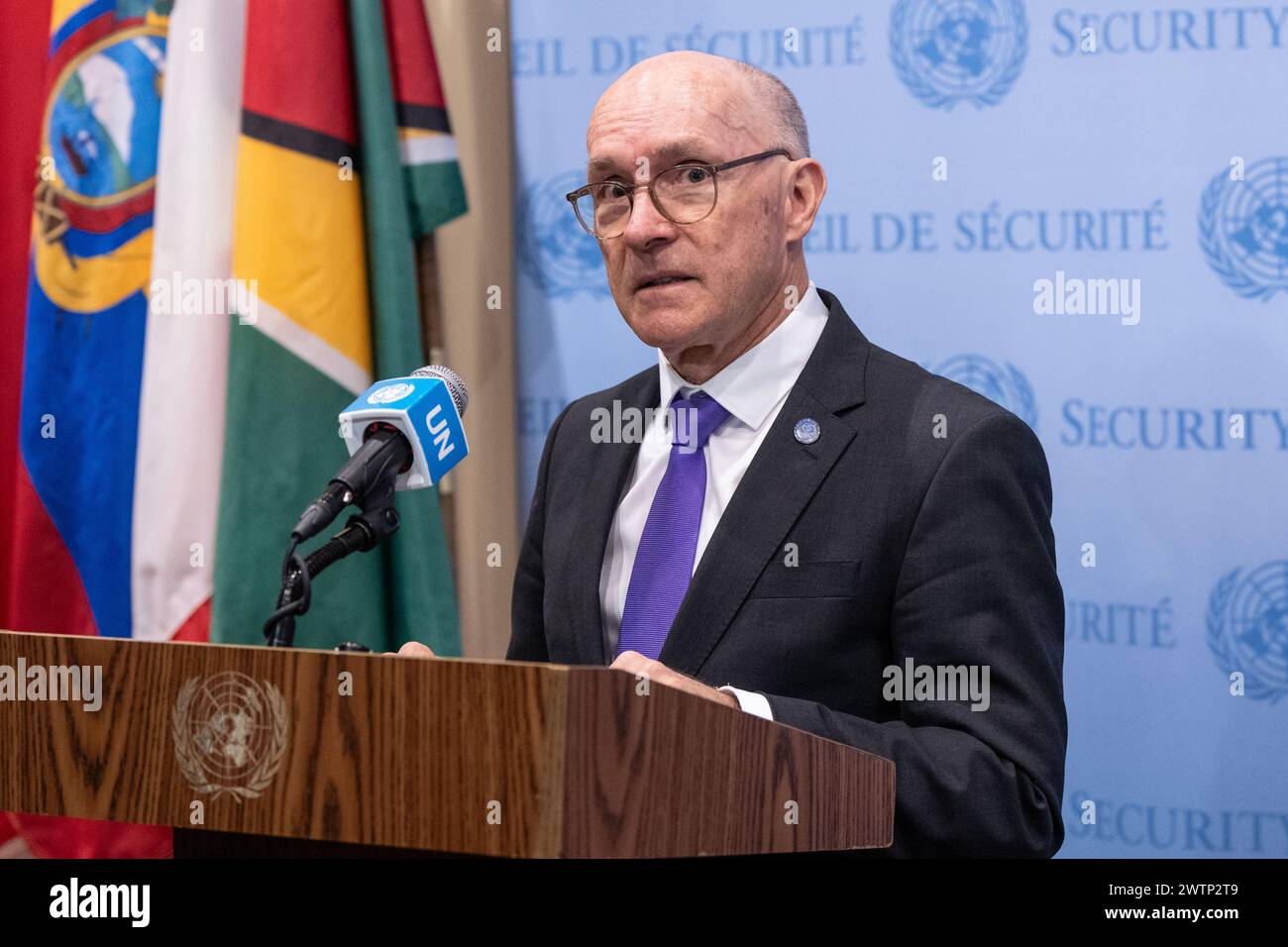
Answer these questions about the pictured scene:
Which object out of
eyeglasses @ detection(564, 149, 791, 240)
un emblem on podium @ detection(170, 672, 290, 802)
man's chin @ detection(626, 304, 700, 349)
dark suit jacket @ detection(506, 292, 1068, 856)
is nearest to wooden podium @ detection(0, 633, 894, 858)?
un emblem on podium @ detection(170, 672, 290, 802)

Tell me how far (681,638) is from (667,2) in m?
1.72

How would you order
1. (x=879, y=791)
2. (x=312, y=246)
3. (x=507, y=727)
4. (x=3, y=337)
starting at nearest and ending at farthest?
(x=507, y=727) < (x=879, y=791) < (x=312, y=246) < (x=3, y=337)

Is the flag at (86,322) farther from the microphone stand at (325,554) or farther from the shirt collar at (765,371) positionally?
the microphone stand at (325,554)

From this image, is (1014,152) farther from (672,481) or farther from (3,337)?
(3,337)

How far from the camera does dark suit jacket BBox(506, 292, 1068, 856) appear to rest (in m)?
1.61

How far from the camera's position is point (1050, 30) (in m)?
2.65

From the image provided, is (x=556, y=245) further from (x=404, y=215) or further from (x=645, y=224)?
(x=645, y=224)

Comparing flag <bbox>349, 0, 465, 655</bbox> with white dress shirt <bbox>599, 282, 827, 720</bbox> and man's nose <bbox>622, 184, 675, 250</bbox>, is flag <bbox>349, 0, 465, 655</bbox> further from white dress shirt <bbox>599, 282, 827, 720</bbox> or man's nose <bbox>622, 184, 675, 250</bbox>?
man's nose <bbox>622, 184, 675, 250</bbox>

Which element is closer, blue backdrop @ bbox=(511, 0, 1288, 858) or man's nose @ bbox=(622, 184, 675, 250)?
man's nose @ bbox=(622, 184, 675, 250)

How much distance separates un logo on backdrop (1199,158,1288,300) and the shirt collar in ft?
3.21

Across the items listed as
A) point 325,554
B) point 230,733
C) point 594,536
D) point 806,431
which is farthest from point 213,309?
point 230,733

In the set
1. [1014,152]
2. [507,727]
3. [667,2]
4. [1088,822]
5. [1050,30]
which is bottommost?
[1088,822]

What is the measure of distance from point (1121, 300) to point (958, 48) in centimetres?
61
